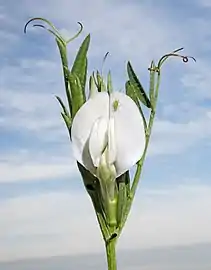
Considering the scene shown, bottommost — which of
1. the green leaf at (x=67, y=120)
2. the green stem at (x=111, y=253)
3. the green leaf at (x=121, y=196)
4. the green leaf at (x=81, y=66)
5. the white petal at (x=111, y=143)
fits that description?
the green stem at (x=111, y=253)

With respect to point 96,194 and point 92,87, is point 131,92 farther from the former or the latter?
point 96,194

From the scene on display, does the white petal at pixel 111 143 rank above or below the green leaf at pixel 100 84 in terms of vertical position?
below

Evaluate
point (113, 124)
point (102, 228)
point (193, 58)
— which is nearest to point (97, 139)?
point (113, 124)

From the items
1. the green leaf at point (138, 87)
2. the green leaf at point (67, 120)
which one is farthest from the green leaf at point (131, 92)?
the green leaf at point (67, 120)

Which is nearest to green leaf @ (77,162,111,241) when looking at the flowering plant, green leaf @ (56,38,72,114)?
the flowering plant

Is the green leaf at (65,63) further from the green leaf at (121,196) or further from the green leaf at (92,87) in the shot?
the green leaf at (121,196)

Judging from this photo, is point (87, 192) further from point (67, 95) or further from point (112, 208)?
point (67, 95)
